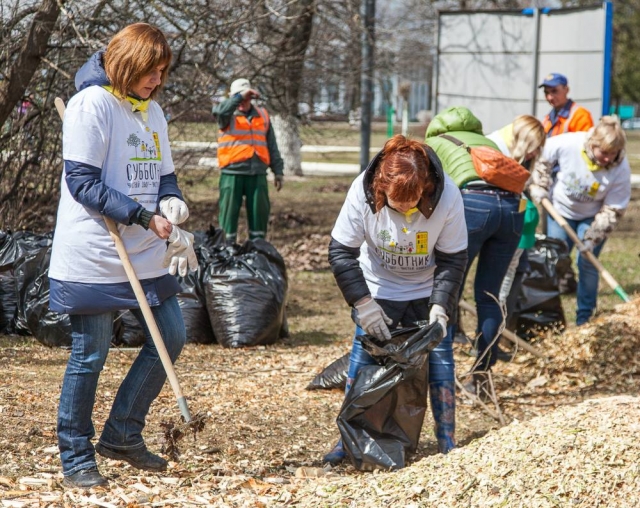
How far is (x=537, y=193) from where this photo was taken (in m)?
6.30

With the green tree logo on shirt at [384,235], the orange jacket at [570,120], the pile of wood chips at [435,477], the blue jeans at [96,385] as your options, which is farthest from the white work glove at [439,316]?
the orange jacket at [570,120]

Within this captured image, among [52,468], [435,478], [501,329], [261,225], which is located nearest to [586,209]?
[501,329]

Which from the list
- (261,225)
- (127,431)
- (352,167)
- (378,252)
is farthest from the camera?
(352,167)

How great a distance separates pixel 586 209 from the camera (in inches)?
264

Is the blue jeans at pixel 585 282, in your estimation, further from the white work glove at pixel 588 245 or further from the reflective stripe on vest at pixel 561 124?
the reflective stripe on vest at pixel 561 124

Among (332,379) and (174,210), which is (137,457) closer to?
(174,210)

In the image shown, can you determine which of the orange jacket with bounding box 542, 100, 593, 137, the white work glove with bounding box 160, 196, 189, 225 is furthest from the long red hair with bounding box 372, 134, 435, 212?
the orange jacket with bounding box 542, 100, 593, 137

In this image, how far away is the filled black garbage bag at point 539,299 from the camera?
6414mm

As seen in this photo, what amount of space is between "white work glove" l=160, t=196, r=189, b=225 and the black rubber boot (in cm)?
143

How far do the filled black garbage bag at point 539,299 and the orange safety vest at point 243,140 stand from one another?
9.50 ft

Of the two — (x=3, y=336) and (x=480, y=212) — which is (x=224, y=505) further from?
(x=3, y=336)

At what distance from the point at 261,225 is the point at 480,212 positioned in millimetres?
4091

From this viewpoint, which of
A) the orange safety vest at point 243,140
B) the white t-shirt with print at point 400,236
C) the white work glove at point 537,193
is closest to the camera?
the white t-shirt with print at point 400,236

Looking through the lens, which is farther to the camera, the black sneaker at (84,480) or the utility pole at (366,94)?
the utility pole at (366,94)
